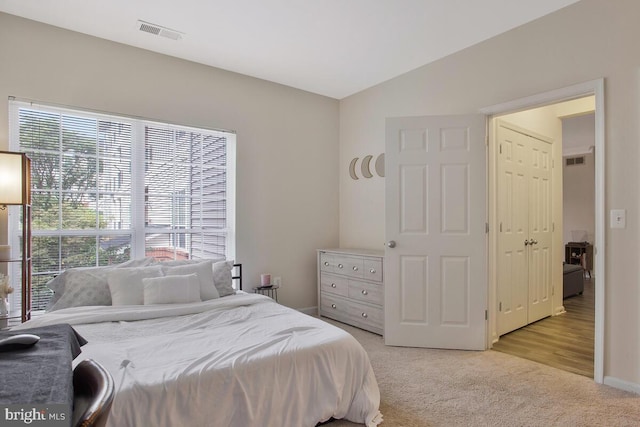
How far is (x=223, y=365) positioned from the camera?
1.66 meters

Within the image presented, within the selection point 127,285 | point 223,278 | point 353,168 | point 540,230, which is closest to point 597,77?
point 540,230

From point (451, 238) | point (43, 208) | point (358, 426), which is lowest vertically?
point (358, 426)

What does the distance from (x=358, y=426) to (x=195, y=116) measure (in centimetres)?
318

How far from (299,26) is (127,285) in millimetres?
2508

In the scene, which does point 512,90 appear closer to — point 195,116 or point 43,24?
point 195,116

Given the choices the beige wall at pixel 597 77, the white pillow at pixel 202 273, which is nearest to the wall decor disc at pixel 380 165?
the beige wall at pixel 597 77

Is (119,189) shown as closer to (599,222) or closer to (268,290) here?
(268,290)

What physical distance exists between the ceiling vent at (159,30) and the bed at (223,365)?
2.28 m

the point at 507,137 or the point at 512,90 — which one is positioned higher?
the point at 512,90

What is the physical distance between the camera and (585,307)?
4602 millimetres

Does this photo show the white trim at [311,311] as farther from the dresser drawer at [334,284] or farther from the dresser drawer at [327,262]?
the dresser drawer at [327,262]

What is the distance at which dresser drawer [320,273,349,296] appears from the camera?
13.2ft

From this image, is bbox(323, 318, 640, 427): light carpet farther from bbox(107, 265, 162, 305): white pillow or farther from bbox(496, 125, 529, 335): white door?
bbox(107, 265, 162, 305): white pillow

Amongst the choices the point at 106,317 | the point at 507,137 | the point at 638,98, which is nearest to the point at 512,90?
the point at 507,137
